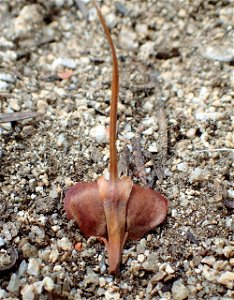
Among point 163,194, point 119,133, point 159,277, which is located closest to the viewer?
point 159,277

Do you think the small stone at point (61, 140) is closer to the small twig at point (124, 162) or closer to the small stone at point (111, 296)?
the small twig at point (124, 162)

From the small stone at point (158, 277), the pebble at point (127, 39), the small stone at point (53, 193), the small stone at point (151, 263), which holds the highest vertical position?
the pebble at point (127, 39)

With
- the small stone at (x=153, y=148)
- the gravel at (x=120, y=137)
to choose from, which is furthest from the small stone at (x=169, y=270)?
the small stone at (x=153, y=148)

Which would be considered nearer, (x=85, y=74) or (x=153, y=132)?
(x=153, y=132)

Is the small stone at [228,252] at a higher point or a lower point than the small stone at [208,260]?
higher

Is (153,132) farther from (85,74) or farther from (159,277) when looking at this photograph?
(159,277)

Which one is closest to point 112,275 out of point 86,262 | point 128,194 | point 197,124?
point 86,262
